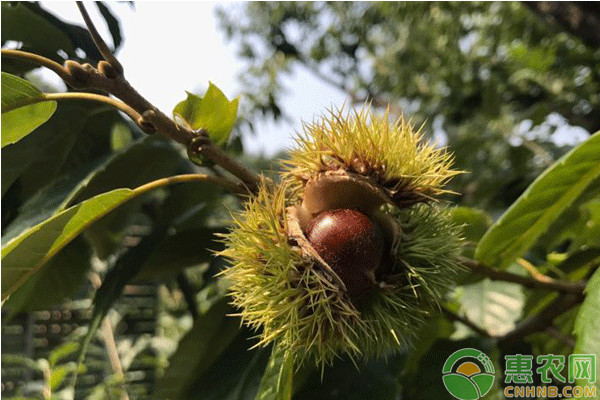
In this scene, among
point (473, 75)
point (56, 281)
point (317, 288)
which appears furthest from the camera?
point (473, 75)

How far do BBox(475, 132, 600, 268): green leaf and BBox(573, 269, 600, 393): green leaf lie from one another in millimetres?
122

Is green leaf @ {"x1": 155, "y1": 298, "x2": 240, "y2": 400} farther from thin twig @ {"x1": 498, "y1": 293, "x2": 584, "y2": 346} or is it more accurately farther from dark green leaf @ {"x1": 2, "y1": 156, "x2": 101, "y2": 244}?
thin twig @ {"x1": 498, "y1": 293, "x2": 584, "y2": 346}

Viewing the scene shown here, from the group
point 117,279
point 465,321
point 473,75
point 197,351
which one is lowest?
point 465,321

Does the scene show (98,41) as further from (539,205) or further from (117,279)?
(539,205)

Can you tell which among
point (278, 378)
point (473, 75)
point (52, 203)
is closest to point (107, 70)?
point (52, 203)

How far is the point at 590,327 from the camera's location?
525 mm

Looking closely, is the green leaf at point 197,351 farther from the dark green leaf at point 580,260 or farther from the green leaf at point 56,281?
the dark green leaf at point 580,260

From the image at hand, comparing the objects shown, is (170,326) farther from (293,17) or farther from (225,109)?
(293,17)

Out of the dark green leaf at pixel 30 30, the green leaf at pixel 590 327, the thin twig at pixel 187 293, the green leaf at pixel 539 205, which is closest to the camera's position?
the green leaf at pixel 590 327

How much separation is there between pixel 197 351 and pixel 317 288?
37cm

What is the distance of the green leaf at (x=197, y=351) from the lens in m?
0.79

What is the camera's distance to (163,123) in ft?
1.77

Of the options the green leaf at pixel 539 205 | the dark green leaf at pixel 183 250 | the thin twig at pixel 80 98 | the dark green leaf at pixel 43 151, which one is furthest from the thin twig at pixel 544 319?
the dark green leaf at pixel 43 151

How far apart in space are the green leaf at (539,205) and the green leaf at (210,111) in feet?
1.10
